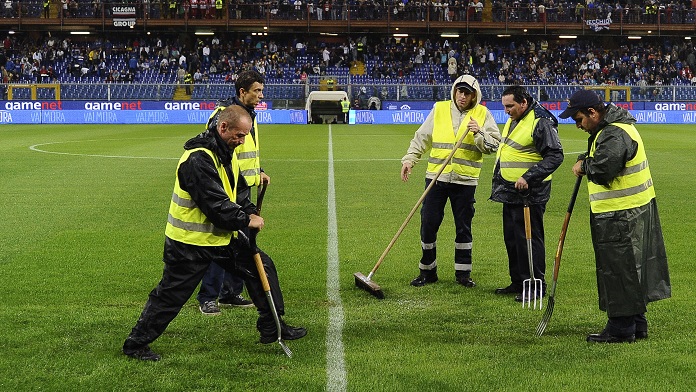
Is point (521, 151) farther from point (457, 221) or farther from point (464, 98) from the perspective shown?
point (457, 221)

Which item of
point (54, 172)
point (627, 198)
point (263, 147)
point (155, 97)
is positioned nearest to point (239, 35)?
point (155, 97)

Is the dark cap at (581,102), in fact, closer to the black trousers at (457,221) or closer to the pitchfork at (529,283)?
the pitchfork at (529,283)

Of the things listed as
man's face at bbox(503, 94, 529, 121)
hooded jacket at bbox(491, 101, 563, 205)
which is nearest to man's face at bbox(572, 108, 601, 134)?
hooded jacket at bbox(491, 101, 563, 205)

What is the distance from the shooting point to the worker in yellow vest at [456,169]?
9.36 m

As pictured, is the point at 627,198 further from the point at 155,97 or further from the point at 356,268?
the point at 155,97

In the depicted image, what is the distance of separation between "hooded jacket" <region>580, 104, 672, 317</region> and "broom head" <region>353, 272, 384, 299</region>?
7.59 feet

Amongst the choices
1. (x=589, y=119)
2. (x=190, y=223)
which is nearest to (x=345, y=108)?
(x=589, y=119)

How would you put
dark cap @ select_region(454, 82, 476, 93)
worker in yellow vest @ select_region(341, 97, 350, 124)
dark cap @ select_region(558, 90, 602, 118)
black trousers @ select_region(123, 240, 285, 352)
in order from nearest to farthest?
black trousers @ select_region(123, 240, 285, 352)
dark cap @ select_region(558, 90, 602, 118)
dark cap @ select_region(454, 82, 476, 93)
worker in yellow vest @ select_region(341, 97, 350, 124)

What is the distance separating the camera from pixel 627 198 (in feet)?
23.6

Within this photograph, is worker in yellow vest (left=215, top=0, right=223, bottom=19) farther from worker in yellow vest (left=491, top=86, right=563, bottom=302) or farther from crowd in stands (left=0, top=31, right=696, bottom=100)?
worker in yellow vest (left=491, top=86, right=563, bottom=302)

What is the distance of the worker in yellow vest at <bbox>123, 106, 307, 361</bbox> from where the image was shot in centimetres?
658

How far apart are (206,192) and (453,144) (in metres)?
3.56

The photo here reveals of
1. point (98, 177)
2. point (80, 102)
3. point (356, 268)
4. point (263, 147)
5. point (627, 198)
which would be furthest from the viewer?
point (80, 102)

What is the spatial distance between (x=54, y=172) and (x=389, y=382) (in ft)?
53.0
